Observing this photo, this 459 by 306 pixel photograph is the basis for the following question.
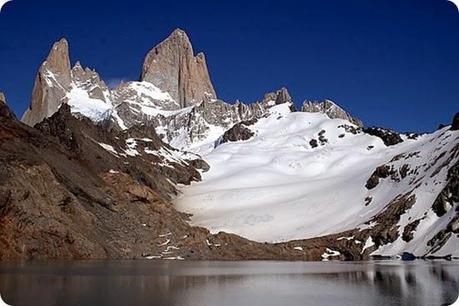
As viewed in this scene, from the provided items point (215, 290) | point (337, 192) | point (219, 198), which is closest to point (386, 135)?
point (337, 192)

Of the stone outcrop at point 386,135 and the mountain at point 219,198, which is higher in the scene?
the stone outcrop at point 386,135

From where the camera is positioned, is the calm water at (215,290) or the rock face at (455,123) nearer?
the calm water at (215,290)

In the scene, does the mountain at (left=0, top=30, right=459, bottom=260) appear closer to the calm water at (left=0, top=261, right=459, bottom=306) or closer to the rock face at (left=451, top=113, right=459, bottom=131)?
the rock face at (left=451, top=113, right=459, bottom=131)

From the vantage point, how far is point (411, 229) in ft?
297

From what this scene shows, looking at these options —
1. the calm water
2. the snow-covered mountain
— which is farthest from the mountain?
the calm water

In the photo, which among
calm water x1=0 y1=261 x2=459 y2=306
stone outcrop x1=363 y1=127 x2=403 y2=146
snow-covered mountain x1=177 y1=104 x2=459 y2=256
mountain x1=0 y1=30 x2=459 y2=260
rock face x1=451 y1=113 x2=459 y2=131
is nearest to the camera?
calm water x1=0 y1=261 x2=459 y2=306

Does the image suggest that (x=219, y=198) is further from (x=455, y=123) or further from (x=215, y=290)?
(x=215, y=290)

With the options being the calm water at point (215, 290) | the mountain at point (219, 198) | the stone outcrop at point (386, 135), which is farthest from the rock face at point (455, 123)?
the calm water at point (215, 290)

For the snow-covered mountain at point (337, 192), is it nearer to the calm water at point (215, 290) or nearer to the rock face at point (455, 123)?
the rock face at point (455, 123)

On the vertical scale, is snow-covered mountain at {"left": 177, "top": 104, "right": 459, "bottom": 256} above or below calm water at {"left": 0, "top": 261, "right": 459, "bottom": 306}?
above

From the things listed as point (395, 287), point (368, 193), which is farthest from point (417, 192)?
point (395, 287)

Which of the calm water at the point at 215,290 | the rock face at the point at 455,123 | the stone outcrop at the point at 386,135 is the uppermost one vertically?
the stone outcrop at the point at 386,135

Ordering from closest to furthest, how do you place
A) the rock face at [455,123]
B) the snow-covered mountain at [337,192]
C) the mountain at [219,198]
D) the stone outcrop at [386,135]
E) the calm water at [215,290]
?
the calm water at [215,290], the mountain at [219,198], the snow-covered mountain at [337,192], the rock face at [455,123], the stone outcrop at [386,135]

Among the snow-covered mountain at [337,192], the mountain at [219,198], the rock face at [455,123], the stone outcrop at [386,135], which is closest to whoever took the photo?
the mountain at [219,198]
